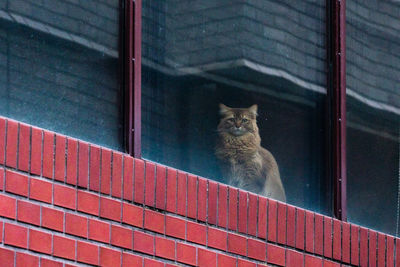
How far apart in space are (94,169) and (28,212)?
54 cm

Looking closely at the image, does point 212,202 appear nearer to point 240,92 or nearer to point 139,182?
point 139,182

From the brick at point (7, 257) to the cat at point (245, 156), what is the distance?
180cm

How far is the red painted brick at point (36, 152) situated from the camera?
243 inches

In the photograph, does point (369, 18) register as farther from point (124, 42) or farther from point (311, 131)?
point (124, 42)

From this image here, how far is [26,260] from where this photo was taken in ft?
19.6

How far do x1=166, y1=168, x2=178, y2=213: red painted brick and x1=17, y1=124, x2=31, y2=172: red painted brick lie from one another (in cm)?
98

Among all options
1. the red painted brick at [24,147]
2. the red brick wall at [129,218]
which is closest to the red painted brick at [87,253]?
the red brick wall at [129,218]

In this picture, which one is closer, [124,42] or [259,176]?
[124,42]

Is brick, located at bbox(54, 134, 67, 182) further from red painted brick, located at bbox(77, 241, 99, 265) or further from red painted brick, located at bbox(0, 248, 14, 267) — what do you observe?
red painted brick, located at bbox(0, 248, 14, 267)

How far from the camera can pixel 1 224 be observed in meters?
5.91

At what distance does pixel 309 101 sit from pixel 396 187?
95 centimetres

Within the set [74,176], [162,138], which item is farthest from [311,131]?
[74,176]

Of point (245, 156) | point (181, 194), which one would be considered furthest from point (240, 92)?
point (181, 194)

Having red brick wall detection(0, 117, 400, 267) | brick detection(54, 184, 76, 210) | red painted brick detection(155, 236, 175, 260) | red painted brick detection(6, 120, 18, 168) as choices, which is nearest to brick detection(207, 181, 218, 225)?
red brick wall detection(0, 117, 400, 267)
